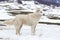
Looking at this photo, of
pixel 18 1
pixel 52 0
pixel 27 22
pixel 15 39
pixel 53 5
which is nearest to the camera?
pixel 15 39

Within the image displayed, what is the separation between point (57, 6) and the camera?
71.6 feet

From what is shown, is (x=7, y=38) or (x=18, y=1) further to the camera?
(x=18, y=1)

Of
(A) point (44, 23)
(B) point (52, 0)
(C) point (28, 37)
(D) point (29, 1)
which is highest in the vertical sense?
(C) point (28, 37)

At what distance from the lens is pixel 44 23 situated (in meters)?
10.4

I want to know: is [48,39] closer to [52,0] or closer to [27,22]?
[27,22]

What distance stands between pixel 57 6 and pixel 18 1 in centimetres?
683

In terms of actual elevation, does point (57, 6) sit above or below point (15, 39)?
below

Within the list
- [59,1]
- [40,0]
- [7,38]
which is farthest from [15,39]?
[40,0]

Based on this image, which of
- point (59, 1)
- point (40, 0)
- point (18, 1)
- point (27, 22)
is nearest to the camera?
point (27, 22)

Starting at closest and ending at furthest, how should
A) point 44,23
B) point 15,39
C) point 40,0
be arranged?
point 15,39 → point 44,23 → point 40,0

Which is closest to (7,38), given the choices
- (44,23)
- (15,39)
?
(15,39)

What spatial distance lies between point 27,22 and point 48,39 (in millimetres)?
969

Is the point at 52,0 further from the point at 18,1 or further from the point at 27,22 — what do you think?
the point at 27,22

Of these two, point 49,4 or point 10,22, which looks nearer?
point 10,22
